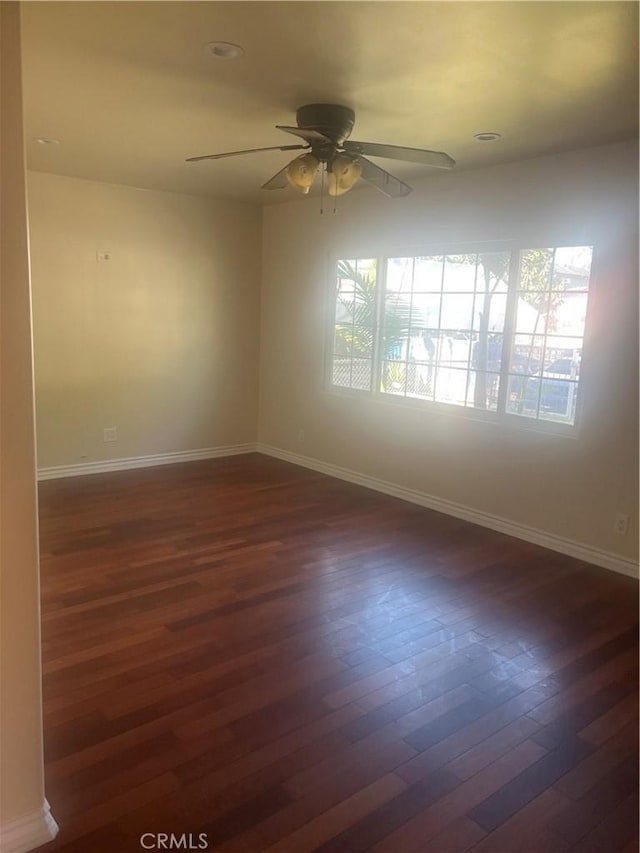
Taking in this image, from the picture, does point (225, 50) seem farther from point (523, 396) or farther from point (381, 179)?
point (523, 396)

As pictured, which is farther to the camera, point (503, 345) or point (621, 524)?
point (503, 345)

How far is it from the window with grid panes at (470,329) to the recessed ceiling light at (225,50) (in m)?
2.41

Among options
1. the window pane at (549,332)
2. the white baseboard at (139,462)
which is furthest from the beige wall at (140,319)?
the window pane at (549,332)

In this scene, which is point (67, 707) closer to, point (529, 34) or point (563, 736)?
point (563, 736)

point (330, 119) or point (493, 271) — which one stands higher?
point (330, 119)

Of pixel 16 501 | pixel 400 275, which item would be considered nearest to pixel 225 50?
pixel 16 501

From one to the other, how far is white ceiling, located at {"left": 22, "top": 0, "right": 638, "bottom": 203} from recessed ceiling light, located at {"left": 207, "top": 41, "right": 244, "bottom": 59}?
0.11ft

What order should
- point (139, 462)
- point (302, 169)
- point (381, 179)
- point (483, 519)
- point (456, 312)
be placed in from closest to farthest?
point (302, 169), point (381, 179), point (483, 519), point (456, 312), point (139, 462)

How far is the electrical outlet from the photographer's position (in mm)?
3719

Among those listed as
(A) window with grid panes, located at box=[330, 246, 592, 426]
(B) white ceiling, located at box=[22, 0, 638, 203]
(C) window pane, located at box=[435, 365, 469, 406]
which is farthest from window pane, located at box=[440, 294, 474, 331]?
(B) white ceiling, located at box=[22, 0, 638, 203]

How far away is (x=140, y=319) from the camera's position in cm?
561

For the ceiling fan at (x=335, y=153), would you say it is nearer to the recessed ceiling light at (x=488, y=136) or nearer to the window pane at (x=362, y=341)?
the recessed ceiling light at (x=488, y=136)

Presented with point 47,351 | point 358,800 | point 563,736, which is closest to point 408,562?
point 563,736

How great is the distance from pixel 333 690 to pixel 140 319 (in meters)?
4.10
